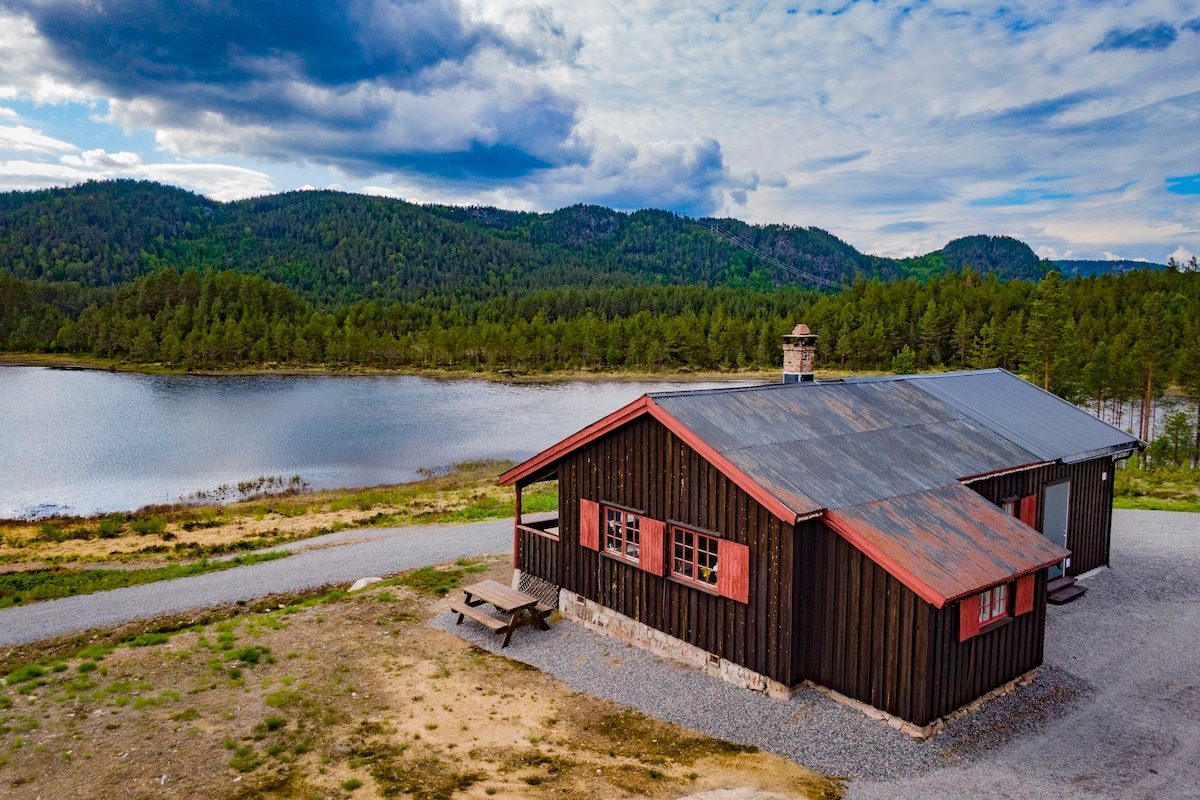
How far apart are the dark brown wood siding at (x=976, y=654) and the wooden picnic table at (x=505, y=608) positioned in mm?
6664

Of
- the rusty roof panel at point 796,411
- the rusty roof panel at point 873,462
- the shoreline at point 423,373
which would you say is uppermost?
the rusty roof panel at point 796,411

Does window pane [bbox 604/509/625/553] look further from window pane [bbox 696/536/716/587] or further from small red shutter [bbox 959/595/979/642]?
small red shutter [bbox 959/595/979/642]

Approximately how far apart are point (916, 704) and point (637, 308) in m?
149

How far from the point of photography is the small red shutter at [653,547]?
465 inches

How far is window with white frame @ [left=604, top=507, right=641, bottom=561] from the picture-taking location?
12.5 m

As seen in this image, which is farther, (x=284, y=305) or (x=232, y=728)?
(x=284, y=305)

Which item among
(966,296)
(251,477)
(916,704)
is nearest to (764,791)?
(916,704)

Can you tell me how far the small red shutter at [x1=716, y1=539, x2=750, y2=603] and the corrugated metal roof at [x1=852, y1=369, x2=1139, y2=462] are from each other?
6.60 meters

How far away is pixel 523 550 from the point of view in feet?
49.0

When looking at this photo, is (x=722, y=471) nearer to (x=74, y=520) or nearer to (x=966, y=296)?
(x=74, y=520)

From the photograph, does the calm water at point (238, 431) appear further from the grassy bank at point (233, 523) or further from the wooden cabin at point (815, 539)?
the wooden cabin at point (815, 539)

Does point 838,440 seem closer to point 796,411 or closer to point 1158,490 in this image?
point 796,411

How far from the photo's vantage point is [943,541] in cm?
1029

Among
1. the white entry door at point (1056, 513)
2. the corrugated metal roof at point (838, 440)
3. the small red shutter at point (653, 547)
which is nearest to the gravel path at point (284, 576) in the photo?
the small red shutter at point (653, 547)
